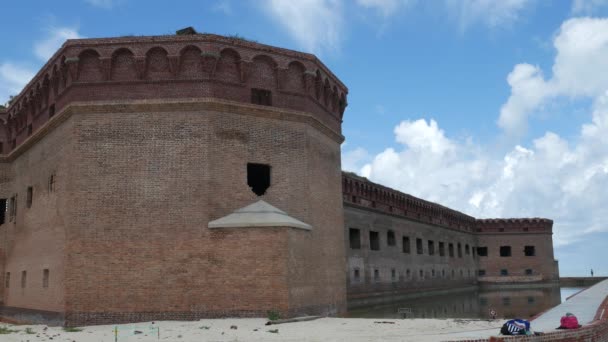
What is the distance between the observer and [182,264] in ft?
53.9

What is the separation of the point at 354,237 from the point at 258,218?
17.0m

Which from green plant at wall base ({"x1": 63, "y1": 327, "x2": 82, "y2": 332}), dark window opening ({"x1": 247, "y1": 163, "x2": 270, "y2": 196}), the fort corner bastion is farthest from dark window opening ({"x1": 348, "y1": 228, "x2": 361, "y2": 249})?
green plant at wall base ({"x1": 63, "y1": 327, "x2": 82, "y2": 332})

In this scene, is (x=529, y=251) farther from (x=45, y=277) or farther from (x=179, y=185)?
(x=45, y=277)

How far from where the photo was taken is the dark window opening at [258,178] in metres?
19.2

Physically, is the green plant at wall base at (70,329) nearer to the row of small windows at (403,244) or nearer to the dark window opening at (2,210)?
the dark window opening at (2,210)

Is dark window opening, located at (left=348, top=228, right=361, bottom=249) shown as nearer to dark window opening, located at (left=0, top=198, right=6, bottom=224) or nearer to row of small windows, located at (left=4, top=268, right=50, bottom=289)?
row of small windows, located at (left=4, top=268, right=50, bottom=289)

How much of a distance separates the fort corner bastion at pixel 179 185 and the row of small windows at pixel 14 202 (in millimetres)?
135

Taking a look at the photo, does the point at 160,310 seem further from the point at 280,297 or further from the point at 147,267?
the point at 280,297

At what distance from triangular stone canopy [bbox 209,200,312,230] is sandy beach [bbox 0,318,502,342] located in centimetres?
267

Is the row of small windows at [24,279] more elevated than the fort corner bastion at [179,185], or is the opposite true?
the fort corner bastion at [179,185]

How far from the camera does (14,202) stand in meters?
22.8

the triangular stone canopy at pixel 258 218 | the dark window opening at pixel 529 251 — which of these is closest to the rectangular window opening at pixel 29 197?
the triangular stone canopy at pixel 258 218

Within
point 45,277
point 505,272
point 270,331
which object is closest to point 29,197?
point 45,277

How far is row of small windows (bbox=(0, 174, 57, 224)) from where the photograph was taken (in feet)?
61.9
